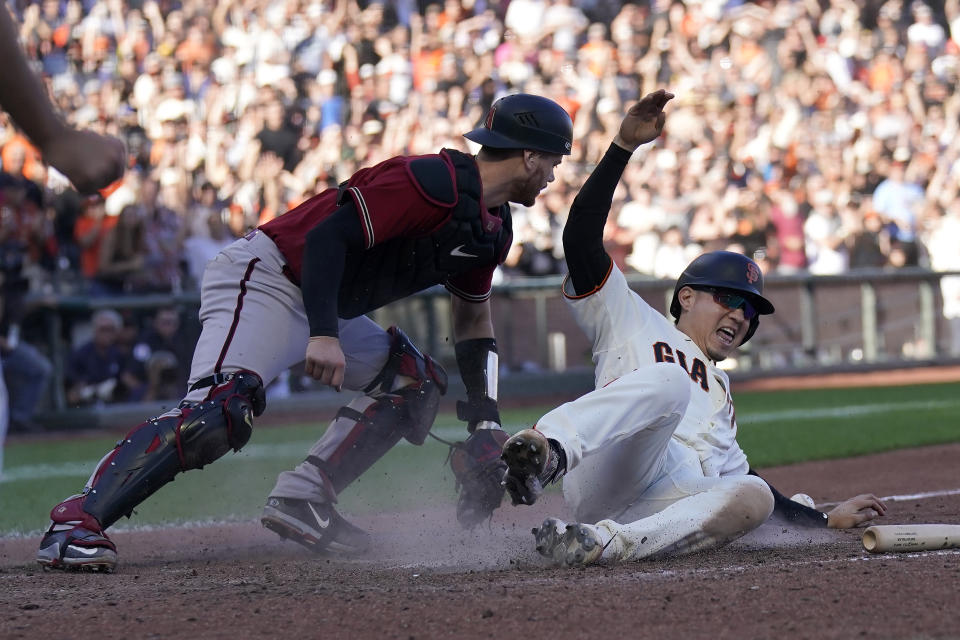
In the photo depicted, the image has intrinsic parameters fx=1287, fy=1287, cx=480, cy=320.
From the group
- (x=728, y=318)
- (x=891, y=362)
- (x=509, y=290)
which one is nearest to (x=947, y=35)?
(x=891, y=362)

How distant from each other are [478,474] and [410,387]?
0.51 meters

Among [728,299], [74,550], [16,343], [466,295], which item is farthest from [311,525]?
[16,343]

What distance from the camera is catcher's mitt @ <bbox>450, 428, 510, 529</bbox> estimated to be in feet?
15.0

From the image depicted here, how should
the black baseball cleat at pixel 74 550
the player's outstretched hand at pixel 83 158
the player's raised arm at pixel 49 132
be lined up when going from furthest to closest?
the black baseball cleat at pixel 74 550
the player's outstretched hand at pixel 83 158
the player's raised arm at pixel 49 132

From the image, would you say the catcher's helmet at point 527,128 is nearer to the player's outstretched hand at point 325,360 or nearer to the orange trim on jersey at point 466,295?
the orange trim on jersey at point 466,295

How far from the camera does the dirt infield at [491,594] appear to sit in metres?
3.03

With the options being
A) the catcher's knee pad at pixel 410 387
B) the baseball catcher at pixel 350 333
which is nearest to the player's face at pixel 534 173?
the baseball catcher at pixel 350 333

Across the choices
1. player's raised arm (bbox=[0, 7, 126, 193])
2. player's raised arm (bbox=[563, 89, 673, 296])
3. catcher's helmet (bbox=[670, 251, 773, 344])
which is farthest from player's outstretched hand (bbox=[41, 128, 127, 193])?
catcher's helmet (bbox=[670, 251, 773, 344])

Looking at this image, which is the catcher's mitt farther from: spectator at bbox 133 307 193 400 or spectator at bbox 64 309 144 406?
spectator at bbox 64 309 144 406

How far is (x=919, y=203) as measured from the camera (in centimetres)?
1512

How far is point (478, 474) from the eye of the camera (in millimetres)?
4629

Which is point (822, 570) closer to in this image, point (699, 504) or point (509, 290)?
point (699, 504)

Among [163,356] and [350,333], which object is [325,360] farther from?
[163,356]

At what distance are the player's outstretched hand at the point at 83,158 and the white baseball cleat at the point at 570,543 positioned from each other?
1.81 metres
